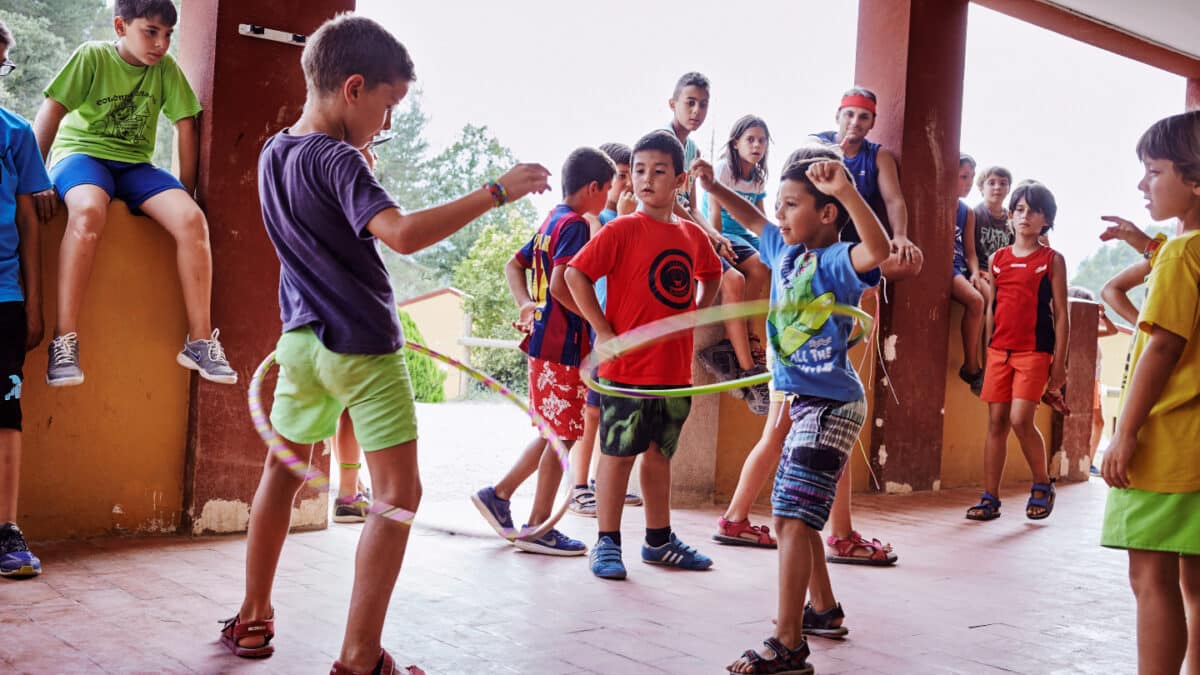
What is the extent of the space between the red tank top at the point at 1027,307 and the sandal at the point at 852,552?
241cm

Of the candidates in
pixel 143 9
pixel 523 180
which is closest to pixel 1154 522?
pixel 523 180

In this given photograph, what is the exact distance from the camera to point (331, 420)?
2.86 m

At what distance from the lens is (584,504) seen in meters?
5.58

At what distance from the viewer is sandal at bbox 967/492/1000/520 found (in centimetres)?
612

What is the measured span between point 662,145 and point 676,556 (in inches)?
65.9

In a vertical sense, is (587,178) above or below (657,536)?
above

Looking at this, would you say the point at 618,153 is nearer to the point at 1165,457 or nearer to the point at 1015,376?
the point at 1015,376

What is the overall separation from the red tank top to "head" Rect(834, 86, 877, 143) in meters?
1.51

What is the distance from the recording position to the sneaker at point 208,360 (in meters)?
4.20

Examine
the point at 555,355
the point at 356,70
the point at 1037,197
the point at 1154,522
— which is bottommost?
the point at 1154,522

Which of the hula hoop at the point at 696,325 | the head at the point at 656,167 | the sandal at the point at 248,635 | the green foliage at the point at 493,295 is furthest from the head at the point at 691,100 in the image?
the green foliage at the point at 493,295

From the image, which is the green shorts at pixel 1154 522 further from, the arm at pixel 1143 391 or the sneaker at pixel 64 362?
the sneaker at pixel 64 362

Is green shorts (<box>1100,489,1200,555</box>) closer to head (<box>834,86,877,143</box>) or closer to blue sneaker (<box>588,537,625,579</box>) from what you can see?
blue sneaker (<box>588,537,625,579</box>)

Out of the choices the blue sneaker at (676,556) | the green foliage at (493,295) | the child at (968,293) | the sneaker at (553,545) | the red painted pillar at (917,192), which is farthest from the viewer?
the green foliage at (493,295)
